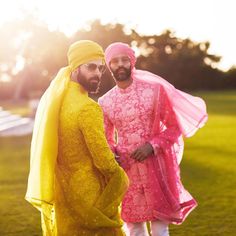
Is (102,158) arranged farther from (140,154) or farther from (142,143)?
(142,143)

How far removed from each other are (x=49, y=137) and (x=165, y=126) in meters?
1.50

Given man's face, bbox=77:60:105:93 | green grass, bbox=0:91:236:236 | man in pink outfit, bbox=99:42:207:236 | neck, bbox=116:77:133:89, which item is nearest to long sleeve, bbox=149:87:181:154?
man in pink outfit, bbox=99:42:207:236

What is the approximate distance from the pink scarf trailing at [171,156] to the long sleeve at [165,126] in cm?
3

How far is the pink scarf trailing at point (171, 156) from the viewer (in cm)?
494

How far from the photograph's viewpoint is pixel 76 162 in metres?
3.90

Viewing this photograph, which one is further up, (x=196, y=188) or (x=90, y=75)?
(x=90, y=75)

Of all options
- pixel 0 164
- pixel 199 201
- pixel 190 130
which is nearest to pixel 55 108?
pixel 190 130

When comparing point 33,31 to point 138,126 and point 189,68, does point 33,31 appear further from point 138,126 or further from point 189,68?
point 138,126

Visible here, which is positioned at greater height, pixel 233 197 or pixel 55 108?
pixel 55 108

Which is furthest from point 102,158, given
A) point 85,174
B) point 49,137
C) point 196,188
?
point 196,188

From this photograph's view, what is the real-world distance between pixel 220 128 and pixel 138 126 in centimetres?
1697

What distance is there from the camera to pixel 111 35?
6962 centimetres

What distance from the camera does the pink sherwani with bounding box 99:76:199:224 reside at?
16.2 ft

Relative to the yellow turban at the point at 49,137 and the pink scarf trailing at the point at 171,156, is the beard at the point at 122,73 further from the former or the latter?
the yellow turban at the point at 49,137
